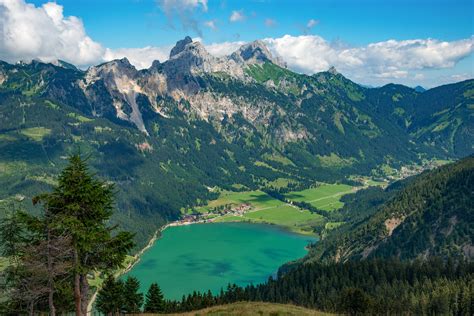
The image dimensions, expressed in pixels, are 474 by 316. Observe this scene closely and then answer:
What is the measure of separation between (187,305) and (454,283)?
215 ft

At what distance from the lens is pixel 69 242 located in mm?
34250

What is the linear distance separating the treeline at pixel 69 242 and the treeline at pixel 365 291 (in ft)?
143

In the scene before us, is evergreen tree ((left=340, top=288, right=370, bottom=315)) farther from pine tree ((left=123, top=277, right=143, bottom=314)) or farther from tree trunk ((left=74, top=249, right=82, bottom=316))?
tree trunk ((left=74, top=249, right=82, bottom=316))

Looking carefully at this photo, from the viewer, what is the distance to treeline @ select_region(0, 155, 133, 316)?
33.8m

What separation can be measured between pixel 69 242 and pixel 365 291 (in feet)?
315

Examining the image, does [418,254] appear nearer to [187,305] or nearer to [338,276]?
[338,276]

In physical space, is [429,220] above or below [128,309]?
above

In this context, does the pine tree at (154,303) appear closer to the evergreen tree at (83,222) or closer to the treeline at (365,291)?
the treeline at (365,291)

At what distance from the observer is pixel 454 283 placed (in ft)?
358

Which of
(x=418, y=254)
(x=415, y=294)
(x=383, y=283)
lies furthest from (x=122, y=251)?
A: (x=418, y=254)

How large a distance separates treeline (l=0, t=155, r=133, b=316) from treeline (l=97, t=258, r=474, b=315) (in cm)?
4365

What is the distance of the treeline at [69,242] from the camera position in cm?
3381

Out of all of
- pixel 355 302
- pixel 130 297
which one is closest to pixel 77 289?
pixel 130 297

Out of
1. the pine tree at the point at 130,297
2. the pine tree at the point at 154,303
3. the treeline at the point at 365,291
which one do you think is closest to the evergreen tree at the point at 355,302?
the treeline at the point at 365,291
